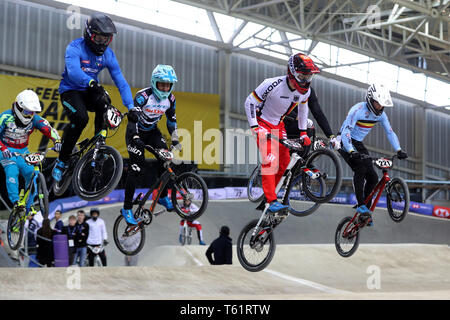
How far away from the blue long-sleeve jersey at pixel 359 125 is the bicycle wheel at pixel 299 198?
1122 mm

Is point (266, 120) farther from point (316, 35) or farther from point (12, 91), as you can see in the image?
point (316, 35)

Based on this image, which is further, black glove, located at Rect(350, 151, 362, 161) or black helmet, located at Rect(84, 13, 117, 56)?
black glove, located at Rect(350, 151, 362, 161)

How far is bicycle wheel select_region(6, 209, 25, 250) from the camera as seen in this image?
374 inches

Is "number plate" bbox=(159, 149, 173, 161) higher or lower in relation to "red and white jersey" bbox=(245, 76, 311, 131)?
lower

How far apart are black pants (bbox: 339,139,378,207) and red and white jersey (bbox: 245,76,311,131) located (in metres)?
1.60

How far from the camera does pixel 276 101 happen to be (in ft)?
30.6

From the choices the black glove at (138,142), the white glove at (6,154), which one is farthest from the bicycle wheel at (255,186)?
the white glove at (6,154)

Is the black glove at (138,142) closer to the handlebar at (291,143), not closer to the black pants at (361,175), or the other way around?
the handlebar at (291,143)

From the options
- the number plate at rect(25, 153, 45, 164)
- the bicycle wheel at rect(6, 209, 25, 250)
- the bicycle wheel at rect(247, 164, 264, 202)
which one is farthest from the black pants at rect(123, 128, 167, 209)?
the bicycle wheel at rect(247, 164, 264, 202)

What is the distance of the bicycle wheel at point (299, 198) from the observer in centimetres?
952

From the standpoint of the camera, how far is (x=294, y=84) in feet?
29.2

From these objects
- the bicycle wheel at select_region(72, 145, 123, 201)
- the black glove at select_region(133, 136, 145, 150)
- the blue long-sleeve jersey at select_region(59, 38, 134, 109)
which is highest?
the blue long-sleeve jersey at select_region(59, 38, 134, 109)

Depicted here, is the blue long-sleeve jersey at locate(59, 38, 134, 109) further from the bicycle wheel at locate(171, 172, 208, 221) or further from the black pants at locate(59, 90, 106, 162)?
the bicycle wheel at locate(171, 172, 208, 221)

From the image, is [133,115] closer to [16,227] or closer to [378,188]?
[16,227]
